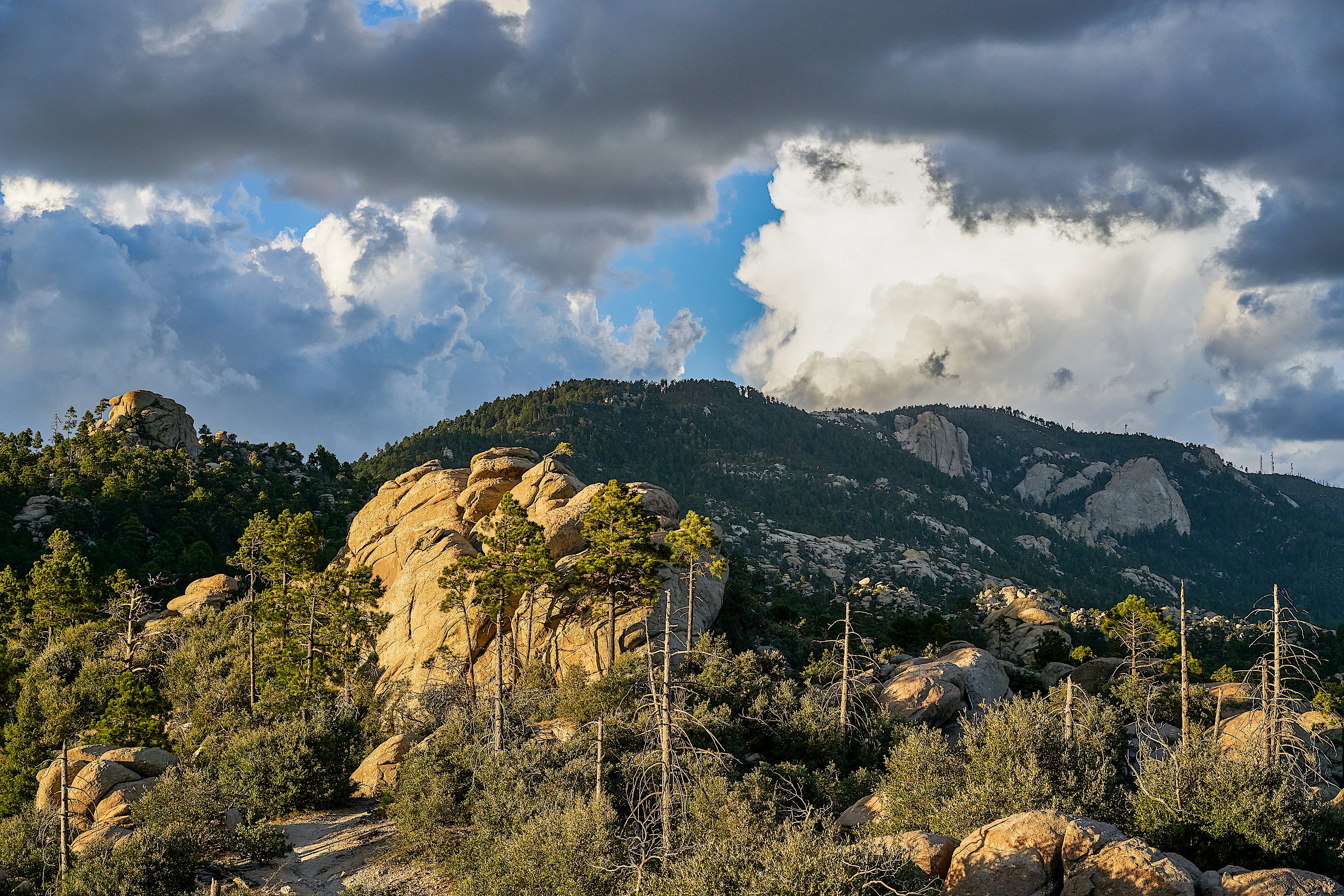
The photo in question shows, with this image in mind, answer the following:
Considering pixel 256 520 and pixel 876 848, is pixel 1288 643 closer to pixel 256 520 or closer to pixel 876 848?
pixel 876 848

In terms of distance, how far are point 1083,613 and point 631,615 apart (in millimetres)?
92242

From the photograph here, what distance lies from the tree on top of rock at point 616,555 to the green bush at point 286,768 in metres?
14.5

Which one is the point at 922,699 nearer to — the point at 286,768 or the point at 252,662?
the point at 286,768

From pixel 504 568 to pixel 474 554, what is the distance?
771 cm

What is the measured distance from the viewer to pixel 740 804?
2742 cm

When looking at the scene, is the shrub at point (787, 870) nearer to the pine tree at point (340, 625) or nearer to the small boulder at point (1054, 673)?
the pine tree at point (340, 625)

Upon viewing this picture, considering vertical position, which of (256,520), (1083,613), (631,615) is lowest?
(1083,613)

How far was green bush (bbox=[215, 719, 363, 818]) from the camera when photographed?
1513 inches

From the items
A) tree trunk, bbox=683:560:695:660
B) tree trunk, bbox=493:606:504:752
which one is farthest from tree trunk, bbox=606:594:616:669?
tree trunk, bbox=493:606:504:752

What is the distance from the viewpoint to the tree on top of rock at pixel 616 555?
46844 millimetres

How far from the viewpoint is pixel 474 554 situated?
2188 inches

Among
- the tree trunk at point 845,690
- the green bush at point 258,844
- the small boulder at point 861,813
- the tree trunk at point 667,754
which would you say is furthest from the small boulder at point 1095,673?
the green bush at point 258,844

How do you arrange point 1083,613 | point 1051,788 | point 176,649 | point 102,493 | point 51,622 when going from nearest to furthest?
point 1051,788 < point 176,649 < point 51,622 < point 102,493 < point 1083,613

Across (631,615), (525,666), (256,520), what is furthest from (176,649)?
(631,615)
